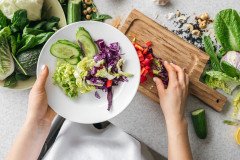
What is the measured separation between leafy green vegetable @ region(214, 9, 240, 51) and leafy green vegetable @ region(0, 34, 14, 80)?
69 cm

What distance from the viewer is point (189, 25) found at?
1.32m

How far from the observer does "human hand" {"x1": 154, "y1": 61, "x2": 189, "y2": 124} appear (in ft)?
4.05

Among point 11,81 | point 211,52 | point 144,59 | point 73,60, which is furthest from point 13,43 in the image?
point 211,52

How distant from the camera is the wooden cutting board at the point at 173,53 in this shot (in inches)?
50.4

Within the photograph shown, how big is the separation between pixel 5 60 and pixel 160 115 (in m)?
0.55

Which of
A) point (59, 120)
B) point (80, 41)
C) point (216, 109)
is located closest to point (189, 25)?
point (216, 109)

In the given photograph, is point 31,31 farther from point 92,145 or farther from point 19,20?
point 92,145

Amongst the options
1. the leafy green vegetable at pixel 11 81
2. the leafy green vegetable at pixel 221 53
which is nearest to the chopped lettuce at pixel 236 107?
the leafy green vegetable at pixel 221 53

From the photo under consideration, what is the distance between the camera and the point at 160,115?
1.32m

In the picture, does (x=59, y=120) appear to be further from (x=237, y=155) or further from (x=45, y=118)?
(x=237, y=155)

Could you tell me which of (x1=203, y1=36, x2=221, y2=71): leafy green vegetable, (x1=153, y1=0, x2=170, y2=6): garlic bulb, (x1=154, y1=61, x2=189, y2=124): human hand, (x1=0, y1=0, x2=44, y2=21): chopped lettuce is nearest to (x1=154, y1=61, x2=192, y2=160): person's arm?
(x1=154, y1=61, x2=189, y2=124): human hand

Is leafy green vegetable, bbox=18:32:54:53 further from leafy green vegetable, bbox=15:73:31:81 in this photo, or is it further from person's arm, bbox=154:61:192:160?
person's arm, bbox=154:61:192:160

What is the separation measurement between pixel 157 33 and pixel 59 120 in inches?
17.1

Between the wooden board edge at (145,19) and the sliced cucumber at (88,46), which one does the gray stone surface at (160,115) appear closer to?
the wooden board edge at (145,19)
